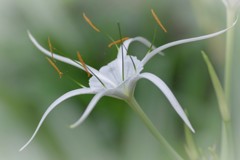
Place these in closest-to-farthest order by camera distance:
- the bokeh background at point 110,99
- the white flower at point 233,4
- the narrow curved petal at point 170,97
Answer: the narrow curved petal at point 170,97 → the white flower at point 233,4 → the bokeh background at point 110,99

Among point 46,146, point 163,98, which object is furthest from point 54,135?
point 163,98

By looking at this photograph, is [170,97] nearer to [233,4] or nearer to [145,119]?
[145,119]

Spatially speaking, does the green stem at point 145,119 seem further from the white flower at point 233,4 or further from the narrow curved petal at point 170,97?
the white flower at point 233,4

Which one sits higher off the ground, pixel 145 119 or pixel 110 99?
pixel 145 119

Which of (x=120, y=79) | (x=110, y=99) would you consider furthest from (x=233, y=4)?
(x=110, y=99)

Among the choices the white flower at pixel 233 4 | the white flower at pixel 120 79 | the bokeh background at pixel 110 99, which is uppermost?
the white flower at pixel 120 79

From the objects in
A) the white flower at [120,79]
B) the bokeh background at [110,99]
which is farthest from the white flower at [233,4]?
the bokeh background at [110,99]

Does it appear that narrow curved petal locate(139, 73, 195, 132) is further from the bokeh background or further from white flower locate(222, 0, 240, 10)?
the bokeh background

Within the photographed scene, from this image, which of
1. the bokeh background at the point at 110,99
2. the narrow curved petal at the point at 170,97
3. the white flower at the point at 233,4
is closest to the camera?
the narrow curved petal at the point at 170,97
